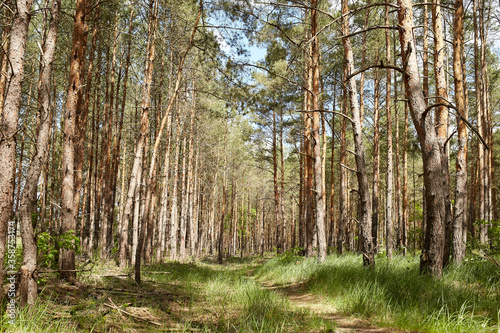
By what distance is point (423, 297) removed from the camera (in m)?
3.79

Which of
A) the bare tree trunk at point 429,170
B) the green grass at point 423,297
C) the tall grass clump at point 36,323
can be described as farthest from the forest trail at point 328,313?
the tall grass clump at point 36,323

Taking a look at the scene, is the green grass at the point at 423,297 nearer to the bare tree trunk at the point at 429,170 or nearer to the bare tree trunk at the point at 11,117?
the bare tree trunk at the point at 429,170

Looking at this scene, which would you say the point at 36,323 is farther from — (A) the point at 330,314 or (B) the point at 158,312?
(A) the point at 330,314

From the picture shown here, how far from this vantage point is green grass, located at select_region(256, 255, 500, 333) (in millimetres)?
3043

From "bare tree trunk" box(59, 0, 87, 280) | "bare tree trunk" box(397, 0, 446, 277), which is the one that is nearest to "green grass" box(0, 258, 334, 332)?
"bare tree trunk" box(59, 0, 87, 280)

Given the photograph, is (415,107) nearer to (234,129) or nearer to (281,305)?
(281,305)

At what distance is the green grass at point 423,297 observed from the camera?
9.98 feet

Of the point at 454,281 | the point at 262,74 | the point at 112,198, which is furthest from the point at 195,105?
the point at 454,281

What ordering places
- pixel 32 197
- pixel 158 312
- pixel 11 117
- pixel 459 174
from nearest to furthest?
pixel 11 117
pixel 32 197
pixel 158 312
pixel 459 174

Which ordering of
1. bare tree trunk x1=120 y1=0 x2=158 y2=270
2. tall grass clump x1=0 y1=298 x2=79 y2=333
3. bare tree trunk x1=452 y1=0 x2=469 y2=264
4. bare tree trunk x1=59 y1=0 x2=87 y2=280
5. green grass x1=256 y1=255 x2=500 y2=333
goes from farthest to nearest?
bare tree trunk x1=120 y1=0 x2=158 y2=270 → bare tree trunk x1=452 y1=0 x2=469 y2=264 → bare tree trunk x1=59 y1=0 x2=87 y2=280 → green grass x1=256 y1=255 x2=500 y2=333 → tall grass clump x1=0 y1=298 x2=79 y2=333

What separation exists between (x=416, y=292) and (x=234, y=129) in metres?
22.3

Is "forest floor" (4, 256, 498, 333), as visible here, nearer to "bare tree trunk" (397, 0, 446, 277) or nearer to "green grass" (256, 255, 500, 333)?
"green grass" (256, 255, 500, 333)

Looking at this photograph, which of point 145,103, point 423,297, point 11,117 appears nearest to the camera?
point 11,117

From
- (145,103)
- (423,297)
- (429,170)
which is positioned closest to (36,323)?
(423,297)
